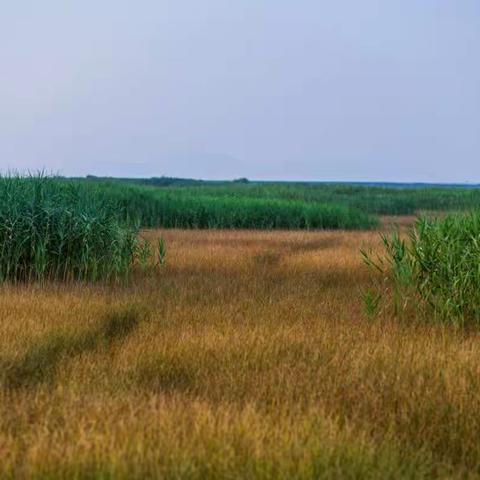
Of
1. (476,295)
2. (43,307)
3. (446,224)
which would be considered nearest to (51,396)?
(43,307)

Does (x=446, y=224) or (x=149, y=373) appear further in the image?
(x=446, y=224)

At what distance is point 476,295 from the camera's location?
25.8 ft

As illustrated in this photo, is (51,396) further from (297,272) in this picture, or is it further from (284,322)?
(297,272)

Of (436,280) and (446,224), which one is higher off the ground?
(446,224)

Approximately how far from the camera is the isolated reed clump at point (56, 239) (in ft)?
35.1

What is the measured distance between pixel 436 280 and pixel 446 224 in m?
0.77

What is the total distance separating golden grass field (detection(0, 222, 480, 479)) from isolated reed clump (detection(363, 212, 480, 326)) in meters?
0.45

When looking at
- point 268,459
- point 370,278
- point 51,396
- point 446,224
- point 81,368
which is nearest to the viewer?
point 268,459

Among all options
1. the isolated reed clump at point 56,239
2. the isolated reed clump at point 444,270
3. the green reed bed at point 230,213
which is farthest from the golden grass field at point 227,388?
the green reed bed at point 230,213

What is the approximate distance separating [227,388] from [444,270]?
162 inches

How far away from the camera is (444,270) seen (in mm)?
8289

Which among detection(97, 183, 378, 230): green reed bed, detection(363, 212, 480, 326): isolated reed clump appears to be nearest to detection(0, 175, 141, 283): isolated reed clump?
detection(363, 212, 480, 326): isolated reed clump

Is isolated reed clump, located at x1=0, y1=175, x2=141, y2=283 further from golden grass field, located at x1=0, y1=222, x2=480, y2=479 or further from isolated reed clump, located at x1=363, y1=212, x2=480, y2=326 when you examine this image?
isolated reed clump, located at x1=363, y1=212, x2=480, y2=326

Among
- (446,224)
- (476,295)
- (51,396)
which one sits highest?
(446,224)
